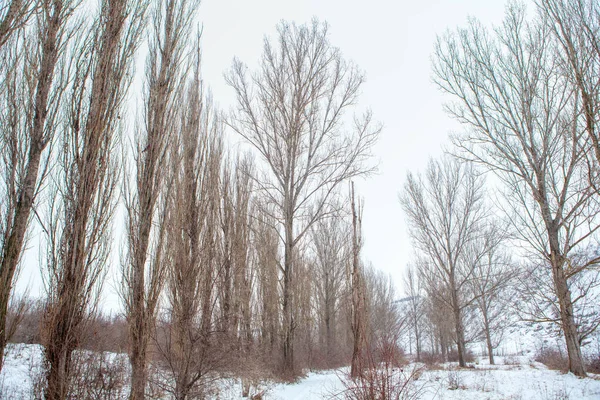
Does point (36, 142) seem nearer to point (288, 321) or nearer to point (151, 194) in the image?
point (151, 194)

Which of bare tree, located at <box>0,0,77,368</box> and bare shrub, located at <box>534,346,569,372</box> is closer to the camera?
bare tree, located at <box>0,0,77,368</box>

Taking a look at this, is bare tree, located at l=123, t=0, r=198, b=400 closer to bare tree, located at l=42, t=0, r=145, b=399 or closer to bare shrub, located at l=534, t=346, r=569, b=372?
bare tree, located at l=42, t=0, r=145, b=399

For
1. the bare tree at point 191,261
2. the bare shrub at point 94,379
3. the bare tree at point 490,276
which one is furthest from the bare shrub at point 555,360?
the bare shrub at point 94,379

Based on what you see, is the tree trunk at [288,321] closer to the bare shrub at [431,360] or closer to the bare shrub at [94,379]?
the bare shrub at [94,379]

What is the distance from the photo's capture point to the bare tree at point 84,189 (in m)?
3.80

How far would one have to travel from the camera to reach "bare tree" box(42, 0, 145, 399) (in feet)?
12.5

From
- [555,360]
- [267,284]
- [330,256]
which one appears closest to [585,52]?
[267,284]

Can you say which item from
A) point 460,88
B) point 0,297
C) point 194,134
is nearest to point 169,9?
point 194,134

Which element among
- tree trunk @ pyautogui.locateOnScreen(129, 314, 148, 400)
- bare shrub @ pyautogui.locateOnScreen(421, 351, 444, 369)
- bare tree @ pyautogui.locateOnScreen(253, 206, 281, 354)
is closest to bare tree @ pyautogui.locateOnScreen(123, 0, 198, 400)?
tree trunk @ pyautogui.locateOnScreen(129, 314, 148, 400)

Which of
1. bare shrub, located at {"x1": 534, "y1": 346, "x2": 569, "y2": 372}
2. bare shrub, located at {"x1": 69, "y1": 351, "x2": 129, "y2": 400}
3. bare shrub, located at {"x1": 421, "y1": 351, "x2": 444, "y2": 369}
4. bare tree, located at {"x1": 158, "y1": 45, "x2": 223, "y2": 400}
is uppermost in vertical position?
bare tree, located at {"x1": 158, "y1": 45, "x2": 223, "y2": 400}

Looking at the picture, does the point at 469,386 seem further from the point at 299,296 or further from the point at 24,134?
the point at 299,296

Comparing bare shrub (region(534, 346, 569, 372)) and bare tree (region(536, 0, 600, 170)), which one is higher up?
bare tree (region(536, 0, 600, 170))

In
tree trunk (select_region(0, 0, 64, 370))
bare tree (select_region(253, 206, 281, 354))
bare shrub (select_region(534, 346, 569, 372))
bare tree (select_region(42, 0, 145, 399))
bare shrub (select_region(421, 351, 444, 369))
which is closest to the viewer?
bare tree (select_region(42, 0, 145, 399))

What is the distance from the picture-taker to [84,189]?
421cm
